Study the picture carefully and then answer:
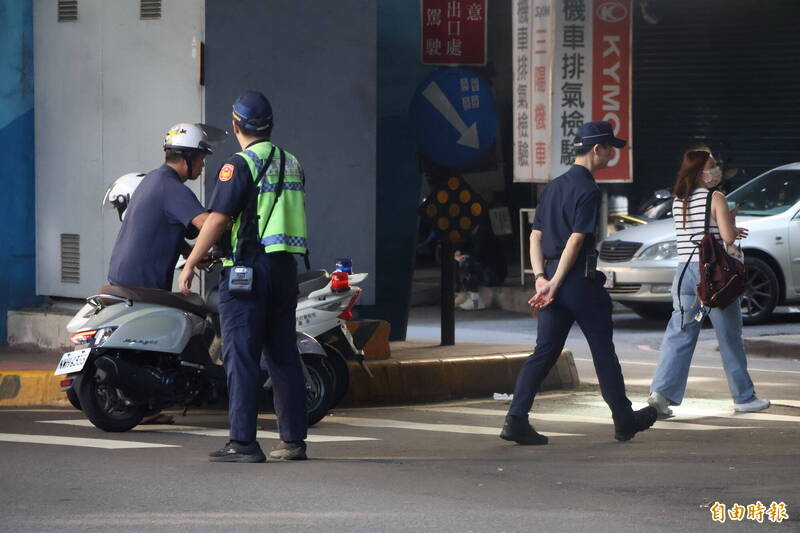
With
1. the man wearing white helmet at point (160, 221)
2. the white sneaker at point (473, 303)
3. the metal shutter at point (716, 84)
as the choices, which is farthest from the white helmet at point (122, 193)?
the metal shutter at point (716, 84)

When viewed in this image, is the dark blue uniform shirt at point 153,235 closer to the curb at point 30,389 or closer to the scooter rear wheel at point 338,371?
the scooter rear wheel at point 338,371

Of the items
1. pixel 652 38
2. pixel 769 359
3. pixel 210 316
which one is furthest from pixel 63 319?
pixel 652 38

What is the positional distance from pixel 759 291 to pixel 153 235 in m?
9.51

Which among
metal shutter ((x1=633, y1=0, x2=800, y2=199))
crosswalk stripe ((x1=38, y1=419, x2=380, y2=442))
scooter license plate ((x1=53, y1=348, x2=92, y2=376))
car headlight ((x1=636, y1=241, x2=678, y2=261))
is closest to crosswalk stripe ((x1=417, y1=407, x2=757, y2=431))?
crosswalk stripe ((x1=38, y1=419, x2=380, y2=442))

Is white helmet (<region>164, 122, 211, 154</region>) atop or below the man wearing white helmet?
atop

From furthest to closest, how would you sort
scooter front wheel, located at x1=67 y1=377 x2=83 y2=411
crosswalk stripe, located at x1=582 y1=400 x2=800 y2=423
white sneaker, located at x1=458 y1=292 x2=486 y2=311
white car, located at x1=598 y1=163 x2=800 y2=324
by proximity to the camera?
1. white sneaker, located at x1=458 y1=292 x2=486 y2=311
2. white car, located at x1=598 y1=163 x2=800 y2=324
3. crosswalk stripe, located at x1=582 y1=400 x2=800 y2=423
4. scooter front wheel, located at x1=67 y1=377 x2=83 y2=411

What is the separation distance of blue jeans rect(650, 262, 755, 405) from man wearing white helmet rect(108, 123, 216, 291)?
9.92 ft

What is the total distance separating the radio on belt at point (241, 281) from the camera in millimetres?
7500

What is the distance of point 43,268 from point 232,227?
5.32 m

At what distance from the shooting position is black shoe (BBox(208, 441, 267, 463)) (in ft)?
24.9

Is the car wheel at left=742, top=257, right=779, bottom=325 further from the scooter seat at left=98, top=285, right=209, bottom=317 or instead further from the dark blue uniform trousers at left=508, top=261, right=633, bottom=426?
the scooter seat at left=98, top=285, right=209, bottom=317

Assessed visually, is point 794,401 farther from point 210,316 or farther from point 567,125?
point 567,125

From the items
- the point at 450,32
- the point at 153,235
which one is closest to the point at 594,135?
the point at 153,235

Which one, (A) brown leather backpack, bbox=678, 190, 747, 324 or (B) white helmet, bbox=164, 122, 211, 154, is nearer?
(B) white helmet, bbox=164, 122, 211, 154
